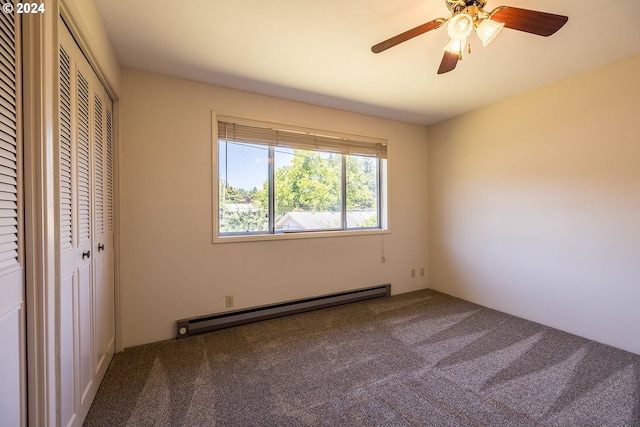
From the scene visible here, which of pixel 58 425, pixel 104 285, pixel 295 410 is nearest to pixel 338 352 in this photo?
pixel 295 410

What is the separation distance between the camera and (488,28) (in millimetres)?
1393

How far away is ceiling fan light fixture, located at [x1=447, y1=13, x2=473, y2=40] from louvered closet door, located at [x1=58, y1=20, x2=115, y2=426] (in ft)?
6.39

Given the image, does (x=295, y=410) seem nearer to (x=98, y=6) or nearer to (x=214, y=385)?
(x=214, y=385)

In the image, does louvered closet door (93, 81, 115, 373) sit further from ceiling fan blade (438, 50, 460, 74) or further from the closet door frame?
ceiling fan blade (438, 50, 460, 74)

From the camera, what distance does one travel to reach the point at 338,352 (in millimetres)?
2207

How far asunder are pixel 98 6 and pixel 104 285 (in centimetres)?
→ 184

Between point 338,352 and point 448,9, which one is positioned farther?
point 338,352

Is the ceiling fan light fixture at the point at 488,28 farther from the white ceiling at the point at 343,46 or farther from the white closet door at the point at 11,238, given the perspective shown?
the white closet door at the point at 11,238

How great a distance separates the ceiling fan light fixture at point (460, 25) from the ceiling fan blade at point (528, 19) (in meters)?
0.13

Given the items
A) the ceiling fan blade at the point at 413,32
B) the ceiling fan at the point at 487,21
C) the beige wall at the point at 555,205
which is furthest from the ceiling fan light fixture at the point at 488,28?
the beige wall at the point at 555,205

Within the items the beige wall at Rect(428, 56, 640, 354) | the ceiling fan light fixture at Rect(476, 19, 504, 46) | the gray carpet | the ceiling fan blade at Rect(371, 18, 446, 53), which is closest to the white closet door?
the gray carpet

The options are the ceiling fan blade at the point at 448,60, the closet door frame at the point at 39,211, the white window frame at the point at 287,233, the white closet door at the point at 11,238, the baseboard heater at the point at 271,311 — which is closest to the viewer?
the white closet door at the point at 11,238

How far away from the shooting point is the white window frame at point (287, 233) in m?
2.57

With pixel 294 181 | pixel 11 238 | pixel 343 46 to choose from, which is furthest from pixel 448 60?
pixel 11 238
